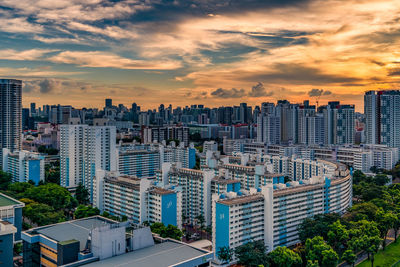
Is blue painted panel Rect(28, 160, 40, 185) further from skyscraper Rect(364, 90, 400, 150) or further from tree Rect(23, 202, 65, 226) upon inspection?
skyscraper Rect(364, 90, 400, 150)

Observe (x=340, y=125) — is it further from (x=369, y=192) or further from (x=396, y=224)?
(x=396, y=224)

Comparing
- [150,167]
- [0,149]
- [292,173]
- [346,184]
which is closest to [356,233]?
[346,184]

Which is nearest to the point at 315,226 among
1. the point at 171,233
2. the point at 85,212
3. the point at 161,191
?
the point at 171,233

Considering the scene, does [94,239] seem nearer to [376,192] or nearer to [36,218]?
[36,218]

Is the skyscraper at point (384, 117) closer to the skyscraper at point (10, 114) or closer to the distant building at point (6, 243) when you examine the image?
the skyscraper at point (10, 114)

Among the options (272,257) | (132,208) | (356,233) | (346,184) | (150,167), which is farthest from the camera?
(150,167)

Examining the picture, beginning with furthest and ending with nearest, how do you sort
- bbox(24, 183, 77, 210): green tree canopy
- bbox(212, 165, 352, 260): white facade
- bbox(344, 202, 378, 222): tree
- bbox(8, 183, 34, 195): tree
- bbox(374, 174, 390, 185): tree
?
bbox(374, 174, 390, 185): tree < bbox(8, 183, 34, 195): tree < bbox(24, 183, 77, 210): green tree canopy < bbox(344, 202, 378, 222): tree < bbox(212, 165, 352, 260): white facade

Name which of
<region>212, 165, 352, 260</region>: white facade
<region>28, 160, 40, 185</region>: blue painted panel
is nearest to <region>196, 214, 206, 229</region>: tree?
<region>212, 165, 352, 260</region>: white facade
